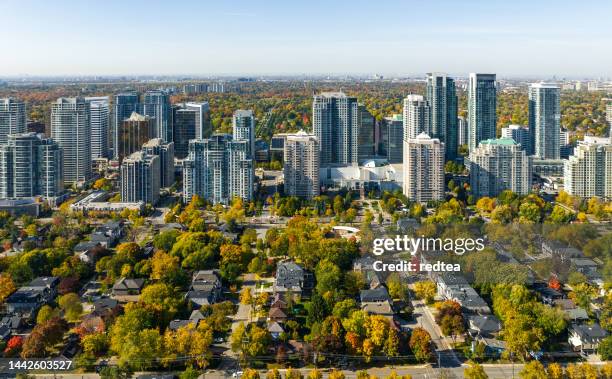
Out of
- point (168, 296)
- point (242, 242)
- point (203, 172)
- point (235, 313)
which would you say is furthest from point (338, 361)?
point (203, 172)

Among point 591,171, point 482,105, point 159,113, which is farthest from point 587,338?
point 159,113

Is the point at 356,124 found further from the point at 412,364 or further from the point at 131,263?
the point at 412,364

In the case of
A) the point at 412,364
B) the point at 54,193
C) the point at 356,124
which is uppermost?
the point at 356,124

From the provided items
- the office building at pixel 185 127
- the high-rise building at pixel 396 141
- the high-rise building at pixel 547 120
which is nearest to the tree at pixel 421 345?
the high-rise building at pixel 396 141

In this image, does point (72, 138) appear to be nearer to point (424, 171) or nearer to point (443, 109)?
point (424, 171)

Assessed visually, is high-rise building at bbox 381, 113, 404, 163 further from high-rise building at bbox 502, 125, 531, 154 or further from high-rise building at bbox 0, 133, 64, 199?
high-rise building at bbox 0, 133, 64, 199

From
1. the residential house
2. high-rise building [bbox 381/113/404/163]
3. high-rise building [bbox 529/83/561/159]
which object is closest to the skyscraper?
high-rise building [bbox 381/113/404/163]

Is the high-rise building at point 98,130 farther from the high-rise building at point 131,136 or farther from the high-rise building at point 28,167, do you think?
the high-rise building at point 28,167
